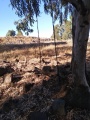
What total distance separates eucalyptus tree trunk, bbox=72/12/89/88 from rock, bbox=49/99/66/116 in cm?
57

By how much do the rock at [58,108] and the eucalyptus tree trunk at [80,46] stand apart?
57cm

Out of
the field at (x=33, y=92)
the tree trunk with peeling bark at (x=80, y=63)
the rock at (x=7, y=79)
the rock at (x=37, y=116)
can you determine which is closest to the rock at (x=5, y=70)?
the field at (x=33, y=92)

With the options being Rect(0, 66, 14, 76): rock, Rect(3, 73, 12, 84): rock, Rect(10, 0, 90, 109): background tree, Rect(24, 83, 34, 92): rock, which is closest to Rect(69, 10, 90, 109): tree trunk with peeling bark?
Rect(10, 0, 90, 109): background tree

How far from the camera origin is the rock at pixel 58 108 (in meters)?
6.08

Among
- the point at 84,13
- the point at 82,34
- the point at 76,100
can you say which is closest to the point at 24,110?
the point at 76,100

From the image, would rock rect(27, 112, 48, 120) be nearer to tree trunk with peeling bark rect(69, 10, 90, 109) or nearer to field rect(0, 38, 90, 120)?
field rect(0, 38, 90, 120)

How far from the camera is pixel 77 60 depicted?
5.89 m

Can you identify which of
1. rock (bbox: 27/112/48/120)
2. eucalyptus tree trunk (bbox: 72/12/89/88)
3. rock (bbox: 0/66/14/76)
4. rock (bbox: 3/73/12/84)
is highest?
eucalyptus tree trunk (bbox: 72/12/89/88)

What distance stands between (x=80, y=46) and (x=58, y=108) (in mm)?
1505

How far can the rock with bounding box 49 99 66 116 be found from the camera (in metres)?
6.08

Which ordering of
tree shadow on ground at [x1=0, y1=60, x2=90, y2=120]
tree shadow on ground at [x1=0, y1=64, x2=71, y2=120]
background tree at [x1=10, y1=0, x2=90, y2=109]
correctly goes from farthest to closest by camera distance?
tree shadow on ground at [x1=0, y1=64, x2=71, y2=120] < tree shadow on ground at [x1=0, y1=60, x2=90, y2=120] < background tree at [x1=10, y1=0, x2=90, y2=109]

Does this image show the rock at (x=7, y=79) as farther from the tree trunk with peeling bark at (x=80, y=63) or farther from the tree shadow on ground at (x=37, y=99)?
the tree trunk with peeling bark at (x=80, y=63)

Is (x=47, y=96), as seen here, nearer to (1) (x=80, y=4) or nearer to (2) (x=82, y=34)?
(2) (x=82, y=34)

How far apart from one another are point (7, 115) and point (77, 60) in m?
2.24
